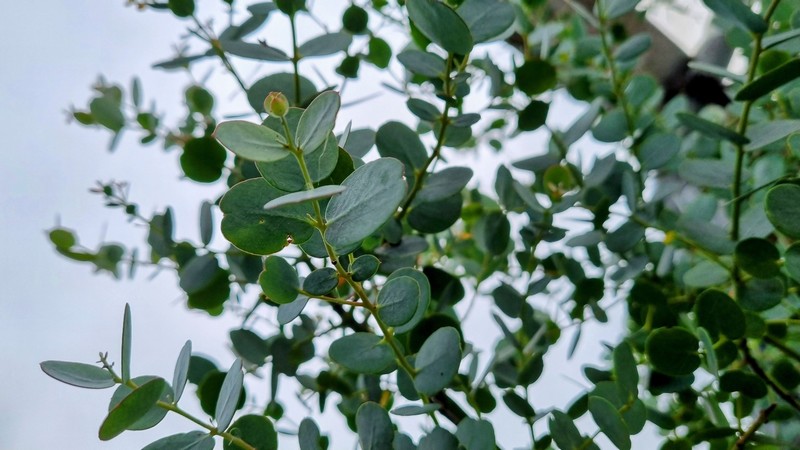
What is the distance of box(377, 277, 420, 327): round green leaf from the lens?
29cm

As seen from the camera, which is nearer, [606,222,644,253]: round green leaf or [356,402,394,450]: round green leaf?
[356,402,394,450]: round green leaf

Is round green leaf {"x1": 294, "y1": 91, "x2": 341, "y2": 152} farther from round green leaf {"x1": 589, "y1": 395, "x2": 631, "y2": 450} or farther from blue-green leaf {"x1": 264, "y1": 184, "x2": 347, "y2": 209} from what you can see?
round green leaf {"x1": 589, "y1": 395, "x2": 631, "y2": 450}

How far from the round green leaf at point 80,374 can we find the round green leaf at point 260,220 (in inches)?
3.6

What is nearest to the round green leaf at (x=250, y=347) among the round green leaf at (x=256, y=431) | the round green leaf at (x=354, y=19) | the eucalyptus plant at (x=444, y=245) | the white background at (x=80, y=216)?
the eucalyptus plant at (x=444, y=245)

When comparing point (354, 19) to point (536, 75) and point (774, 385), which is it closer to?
point (536, 75)

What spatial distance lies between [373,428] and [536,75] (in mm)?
244

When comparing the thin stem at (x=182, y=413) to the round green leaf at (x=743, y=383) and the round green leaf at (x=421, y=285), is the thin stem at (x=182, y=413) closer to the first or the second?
the round green leaf at (x=421, y=285)

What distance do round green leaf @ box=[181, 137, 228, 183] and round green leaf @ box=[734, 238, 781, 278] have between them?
0.31 m

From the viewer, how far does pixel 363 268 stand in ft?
0.96

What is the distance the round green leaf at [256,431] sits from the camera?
340 millimetres

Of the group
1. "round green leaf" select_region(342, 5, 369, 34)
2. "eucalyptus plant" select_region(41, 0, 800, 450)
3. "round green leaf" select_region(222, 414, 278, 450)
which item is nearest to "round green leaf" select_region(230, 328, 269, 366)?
"eucalyptus plant" select_region(41, 0, 800, 450)

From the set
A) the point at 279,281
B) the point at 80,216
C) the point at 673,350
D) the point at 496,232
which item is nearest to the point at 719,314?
the point at 673,350

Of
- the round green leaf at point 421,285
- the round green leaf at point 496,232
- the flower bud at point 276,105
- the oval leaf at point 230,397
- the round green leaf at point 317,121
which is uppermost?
the flower bud at point 276,105

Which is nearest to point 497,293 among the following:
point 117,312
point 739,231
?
point 739,231
